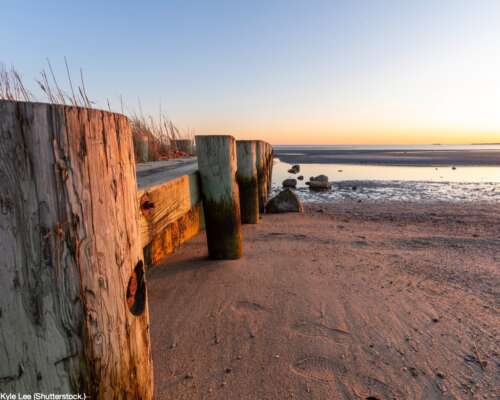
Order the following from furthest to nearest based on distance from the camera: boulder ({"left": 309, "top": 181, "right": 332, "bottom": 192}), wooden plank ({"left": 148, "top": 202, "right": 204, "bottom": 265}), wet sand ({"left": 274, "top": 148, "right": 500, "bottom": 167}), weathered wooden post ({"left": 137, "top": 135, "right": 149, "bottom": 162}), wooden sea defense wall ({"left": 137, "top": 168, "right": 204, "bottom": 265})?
1. wet sand ({"left": 274, "top": 148, "right": 500, "bottom": 167})
2. boulder ({"left": 309, "top": 181, "right": 332, "bottom": 192})
3. weathered wooden post ({"left": 137, "top": 135, "right": 149, "bottom": 162})
4. wooden plank ({"left": 148, "top": 202, "right": 204, "bottom": 265})
5. wooden sea defense wall ({"left": 137, "top": 168, "right": 204, "bottom": 265})

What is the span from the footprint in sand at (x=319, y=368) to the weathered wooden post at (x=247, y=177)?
316cm

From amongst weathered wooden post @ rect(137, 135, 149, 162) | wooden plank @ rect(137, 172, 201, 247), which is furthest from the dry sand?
weathered wooden post @ rect(137, 135, 149, 162)

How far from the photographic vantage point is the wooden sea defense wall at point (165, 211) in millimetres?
1789

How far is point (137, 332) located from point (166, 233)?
2.46 meters

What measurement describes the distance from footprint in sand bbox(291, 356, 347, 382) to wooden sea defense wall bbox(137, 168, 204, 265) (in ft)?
3.63

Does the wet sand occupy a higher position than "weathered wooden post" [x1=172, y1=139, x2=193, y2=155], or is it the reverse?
"weathered wooden post" [x1=172, y1=139, x2=193, y2=155]

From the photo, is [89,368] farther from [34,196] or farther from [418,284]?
[418,284]

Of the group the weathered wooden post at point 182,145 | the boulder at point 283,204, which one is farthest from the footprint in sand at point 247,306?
the weathered wooden post at point 182,145

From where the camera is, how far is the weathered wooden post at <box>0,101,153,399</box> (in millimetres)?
823

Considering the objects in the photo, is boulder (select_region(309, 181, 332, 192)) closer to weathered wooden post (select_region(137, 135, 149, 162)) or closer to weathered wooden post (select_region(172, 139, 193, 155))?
weathered wooden post (select_region(172, 139, 193, 155))

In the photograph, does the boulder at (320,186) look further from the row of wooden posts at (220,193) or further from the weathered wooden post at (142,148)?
the row of wooden posts at (220,193)

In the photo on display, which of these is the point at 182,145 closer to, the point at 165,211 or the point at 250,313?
the point at 165,211

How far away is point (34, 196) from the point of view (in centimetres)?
84

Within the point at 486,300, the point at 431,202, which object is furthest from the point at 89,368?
the point at 431,202
